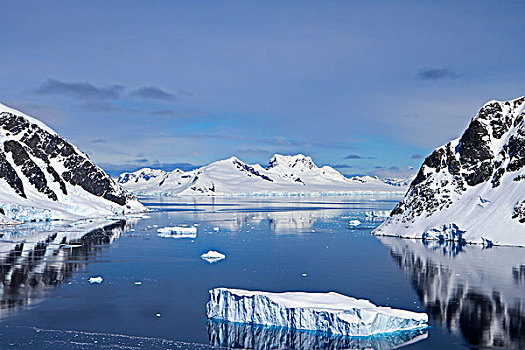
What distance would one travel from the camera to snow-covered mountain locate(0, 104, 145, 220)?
91.2 meters

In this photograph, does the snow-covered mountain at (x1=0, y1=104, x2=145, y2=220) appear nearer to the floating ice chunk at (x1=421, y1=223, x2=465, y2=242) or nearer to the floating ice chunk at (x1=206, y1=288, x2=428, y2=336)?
the floating ice chunk at (x1=421, y1=223, x2=465, y2=242)

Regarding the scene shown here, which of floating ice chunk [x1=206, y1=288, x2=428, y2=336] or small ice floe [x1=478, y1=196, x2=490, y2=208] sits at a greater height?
small ice floe [x1=478, y1=196, x2=490, y2=208]

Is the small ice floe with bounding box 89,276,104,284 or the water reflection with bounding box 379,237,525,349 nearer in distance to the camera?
the water reflection with bounding box 379,237,525,349

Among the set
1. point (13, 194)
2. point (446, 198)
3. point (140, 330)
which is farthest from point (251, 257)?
point (13, 194)

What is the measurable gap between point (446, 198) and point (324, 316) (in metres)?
47.0

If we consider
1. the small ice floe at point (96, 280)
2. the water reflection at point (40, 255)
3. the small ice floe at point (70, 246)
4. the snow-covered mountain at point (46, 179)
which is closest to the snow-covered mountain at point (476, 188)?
the water reflection at point (40, 255)

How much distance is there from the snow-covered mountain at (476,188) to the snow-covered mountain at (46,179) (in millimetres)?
55877

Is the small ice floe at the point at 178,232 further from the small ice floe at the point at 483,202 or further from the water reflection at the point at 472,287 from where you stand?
the small ice floe at the point at 483,202

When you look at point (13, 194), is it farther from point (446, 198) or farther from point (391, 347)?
point (391, 347)

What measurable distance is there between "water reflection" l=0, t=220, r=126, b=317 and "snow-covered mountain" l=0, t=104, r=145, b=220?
1263 cm

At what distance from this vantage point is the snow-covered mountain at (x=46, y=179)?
91.2 m

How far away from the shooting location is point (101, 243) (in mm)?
61031

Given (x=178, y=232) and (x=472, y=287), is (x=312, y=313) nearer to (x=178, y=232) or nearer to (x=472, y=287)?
(x=472, y=287)

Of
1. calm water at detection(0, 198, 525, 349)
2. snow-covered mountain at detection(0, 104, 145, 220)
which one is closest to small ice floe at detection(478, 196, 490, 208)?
calm water at detection(0, 198, 525, 349)
